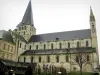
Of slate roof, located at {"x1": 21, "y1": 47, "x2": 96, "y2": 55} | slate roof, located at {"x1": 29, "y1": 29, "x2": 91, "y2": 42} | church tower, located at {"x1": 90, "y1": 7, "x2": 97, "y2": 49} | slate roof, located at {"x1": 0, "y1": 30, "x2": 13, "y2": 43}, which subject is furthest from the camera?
slate roof, located at {"x1": 29, "y1": 29, "x2": 91, "y2": 42}

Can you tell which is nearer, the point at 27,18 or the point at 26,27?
the point at 26,27

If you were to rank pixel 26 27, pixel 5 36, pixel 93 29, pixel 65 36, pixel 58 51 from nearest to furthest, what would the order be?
pixel 5 36
pixel 93 29
pixel 58 51
pixel 65 36
pixel 26 27

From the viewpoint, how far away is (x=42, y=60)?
47.9 meters

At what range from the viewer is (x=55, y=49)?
164 ft

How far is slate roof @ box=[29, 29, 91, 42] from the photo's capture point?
48.2 meters

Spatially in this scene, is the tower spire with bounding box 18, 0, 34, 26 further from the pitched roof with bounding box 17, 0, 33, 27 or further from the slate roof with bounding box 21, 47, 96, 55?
the slate roof with bounding box 21, 47, 96, 55

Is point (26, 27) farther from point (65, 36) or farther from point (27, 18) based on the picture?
point (65, 36)

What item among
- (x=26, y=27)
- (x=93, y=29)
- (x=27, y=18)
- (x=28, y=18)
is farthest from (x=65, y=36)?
(x=27, y=18)

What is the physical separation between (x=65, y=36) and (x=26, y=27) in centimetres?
1657

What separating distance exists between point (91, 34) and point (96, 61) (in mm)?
9286

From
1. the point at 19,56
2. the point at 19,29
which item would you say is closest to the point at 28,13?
the point at 19,29

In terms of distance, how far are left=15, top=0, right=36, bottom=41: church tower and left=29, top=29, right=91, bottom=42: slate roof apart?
2283 mm

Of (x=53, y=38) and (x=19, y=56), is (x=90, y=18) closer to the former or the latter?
(x=53, y=38)

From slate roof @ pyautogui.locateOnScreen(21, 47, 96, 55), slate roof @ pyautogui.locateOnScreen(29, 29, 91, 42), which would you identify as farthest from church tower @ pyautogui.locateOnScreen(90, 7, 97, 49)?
slate roof @ pyautogui.locateOnScreen(21, 47, 96, 55)
